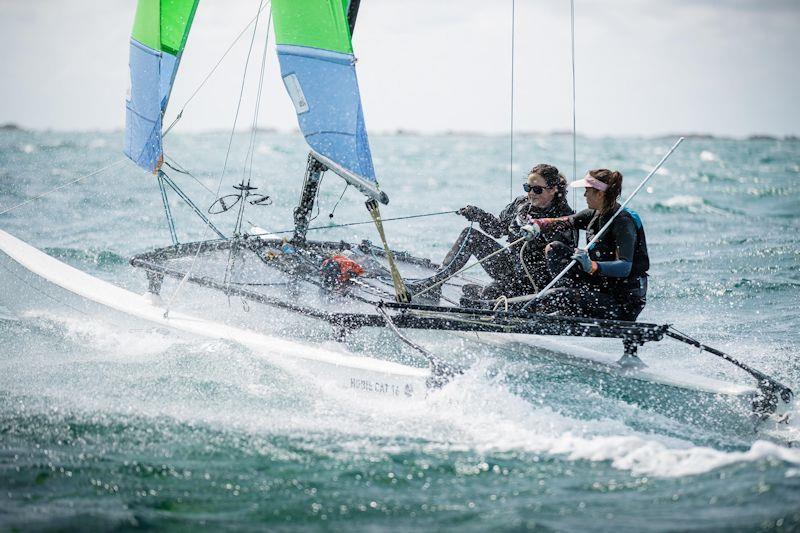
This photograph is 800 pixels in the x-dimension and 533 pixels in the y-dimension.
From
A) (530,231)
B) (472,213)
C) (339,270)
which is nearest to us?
(530,231)

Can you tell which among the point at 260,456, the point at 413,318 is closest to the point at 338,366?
the point at 413,318

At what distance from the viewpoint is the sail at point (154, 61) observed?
20.2 ft

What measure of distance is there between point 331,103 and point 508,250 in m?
1.55

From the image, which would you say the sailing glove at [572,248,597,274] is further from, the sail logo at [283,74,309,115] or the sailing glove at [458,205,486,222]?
the sail logo at [283,74,309,115]

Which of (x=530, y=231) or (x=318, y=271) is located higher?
(x=530, y=231)

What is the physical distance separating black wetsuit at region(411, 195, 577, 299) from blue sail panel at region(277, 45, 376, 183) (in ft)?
2.81

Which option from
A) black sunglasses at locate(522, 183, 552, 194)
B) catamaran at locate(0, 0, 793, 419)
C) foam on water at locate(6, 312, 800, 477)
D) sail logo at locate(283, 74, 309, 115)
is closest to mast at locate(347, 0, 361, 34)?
catamaran at locate(0, 0, 793, 419)

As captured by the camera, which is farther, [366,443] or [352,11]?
[352,11]

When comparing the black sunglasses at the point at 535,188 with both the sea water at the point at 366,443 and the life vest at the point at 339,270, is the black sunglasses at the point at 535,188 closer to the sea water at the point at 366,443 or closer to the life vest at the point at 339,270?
the sea water at the point at 366,443

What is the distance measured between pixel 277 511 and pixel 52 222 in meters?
8.81

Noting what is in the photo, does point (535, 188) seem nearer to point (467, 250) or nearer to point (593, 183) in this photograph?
point (593, 183)

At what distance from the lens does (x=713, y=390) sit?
4.70m

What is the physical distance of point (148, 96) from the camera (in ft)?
20.5

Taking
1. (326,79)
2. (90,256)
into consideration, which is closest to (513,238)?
(326,79)
